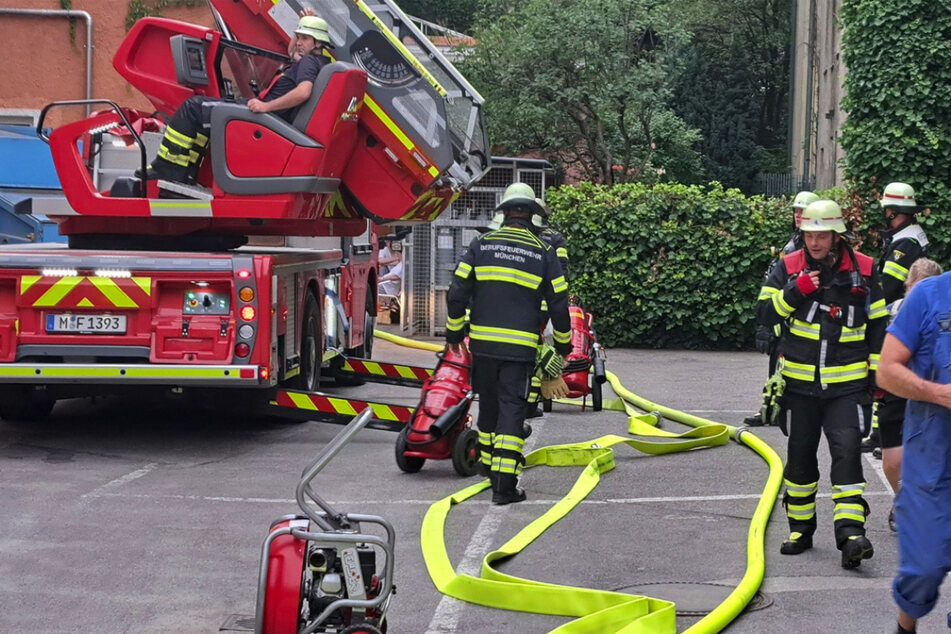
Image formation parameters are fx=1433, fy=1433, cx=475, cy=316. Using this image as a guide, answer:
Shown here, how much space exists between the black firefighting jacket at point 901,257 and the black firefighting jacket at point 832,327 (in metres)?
2.62

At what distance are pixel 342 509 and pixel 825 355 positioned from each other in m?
3.08

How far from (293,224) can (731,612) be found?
5917 millimetres

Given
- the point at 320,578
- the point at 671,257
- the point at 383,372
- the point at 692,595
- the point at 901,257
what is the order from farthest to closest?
1. the point at 671,257
2. the point at 383,372
3. the point at 901,257
4. the point at 692,595
5. the point at 320,578

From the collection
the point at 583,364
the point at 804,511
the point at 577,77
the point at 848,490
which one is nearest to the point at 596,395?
the point at 583,364

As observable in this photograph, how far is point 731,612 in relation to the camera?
6.05 m

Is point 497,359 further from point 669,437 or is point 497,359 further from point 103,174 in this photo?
point 103,174

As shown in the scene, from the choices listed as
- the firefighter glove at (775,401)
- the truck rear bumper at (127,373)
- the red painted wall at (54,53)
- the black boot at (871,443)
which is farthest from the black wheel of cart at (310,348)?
the red painted wall at (54,53)

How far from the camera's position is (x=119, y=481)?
9414 mm

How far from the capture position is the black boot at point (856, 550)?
6930 millimetres

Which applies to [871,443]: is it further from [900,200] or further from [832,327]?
[832,327]

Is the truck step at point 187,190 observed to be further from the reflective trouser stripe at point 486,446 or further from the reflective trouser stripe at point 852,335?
the reflective trouser stripe at point 852,335

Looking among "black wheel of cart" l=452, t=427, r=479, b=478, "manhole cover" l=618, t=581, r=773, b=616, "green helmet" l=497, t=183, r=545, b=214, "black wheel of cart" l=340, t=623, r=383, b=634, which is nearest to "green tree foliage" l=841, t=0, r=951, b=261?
"black wheel of cart" l=452, t=427, r=479, b=478

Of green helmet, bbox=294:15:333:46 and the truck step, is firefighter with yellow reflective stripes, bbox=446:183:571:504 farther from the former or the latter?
the truck step

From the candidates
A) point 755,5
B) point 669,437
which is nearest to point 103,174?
point 669,437
